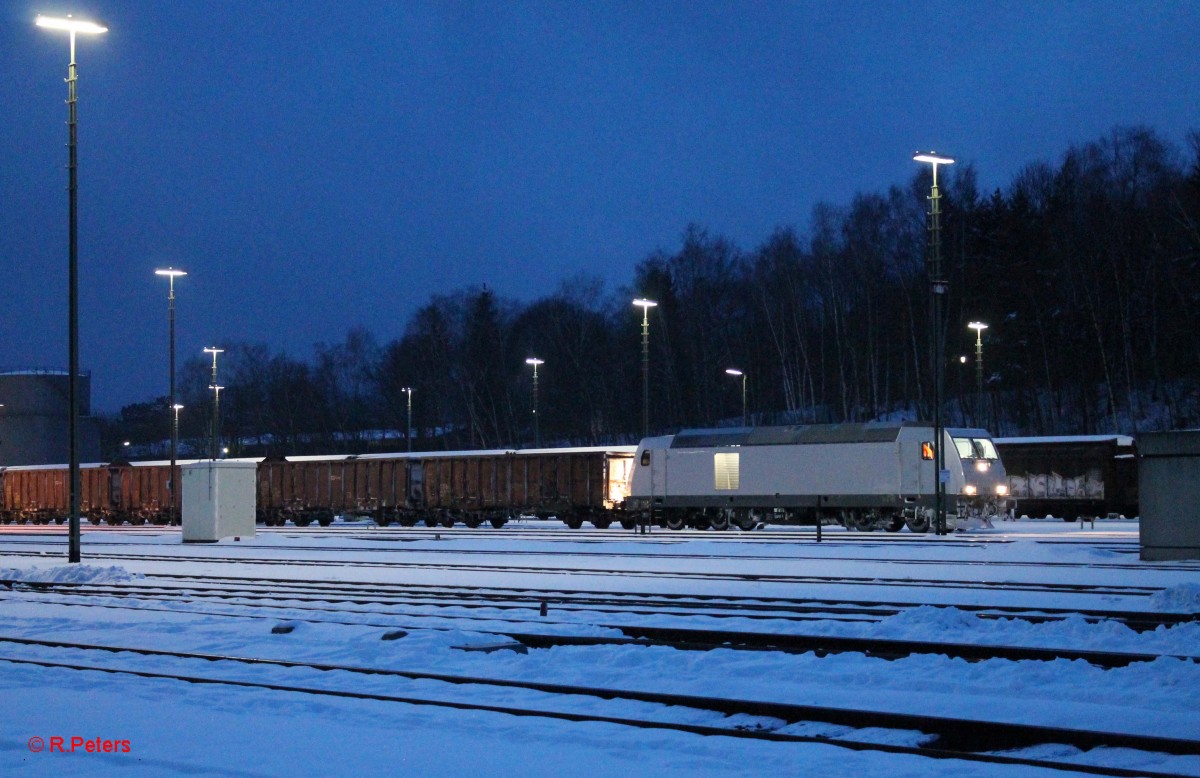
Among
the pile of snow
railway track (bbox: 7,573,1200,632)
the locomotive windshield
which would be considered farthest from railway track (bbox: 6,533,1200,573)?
the pile of snow

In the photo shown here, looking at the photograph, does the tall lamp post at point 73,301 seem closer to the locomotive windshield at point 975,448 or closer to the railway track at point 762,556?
the railway track at point 762,556

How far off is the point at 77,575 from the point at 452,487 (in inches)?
1055

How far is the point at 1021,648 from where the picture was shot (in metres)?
12.1

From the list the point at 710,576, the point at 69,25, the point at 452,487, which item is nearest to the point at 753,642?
the point at 710,576

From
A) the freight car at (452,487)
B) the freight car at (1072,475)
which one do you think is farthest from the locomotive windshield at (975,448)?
the freight car at (452,487)

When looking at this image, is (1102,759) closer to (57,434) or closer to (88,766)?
(88,766)

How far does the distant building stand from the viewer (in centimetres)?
10031

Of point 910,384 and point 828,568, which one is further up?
point 910,384

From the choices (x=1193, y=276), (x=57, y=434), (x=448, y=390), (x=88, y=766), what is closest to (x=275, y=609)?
(x=88, y=766)

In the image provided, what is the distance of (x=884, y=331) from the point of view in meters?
77.9

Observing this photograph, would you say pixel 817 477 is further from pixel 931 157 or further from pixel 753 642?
pixel 753 642

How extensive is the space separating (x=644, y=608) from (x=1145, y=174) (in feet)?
212

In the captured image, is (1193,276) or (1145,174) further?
(1145,174)

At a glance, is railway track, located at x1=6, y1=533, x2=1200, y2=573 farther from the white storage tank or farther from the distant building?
the distant building
